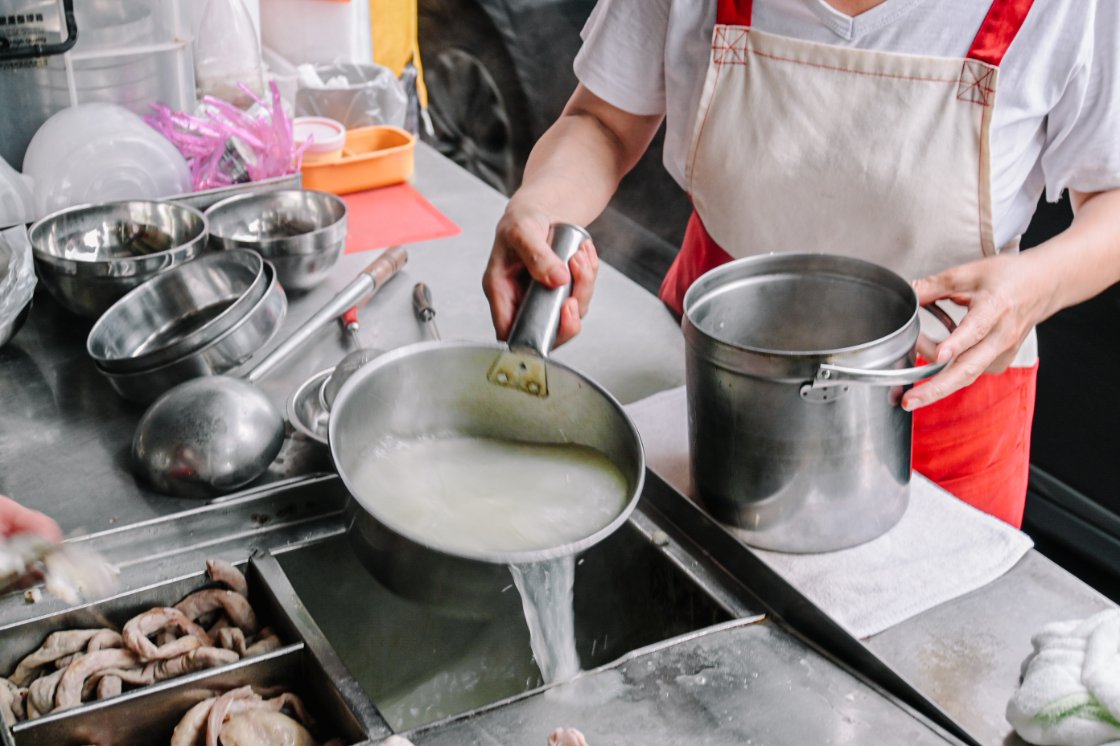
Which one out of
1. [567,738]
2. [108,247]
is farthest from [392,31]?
Result: [567,738]

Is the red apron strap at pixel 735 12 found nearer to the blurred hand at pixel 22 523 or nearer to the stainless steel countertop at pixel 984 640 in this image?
the stainless steel countertop at pixel 984 640

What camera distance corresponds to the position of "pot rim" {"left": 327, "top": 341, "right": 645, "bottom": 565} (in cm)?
94

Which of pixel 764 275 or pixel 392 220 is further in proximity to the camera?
pixel 392 220

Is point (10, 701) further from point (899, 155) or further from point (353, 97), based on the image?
point (353, 97)

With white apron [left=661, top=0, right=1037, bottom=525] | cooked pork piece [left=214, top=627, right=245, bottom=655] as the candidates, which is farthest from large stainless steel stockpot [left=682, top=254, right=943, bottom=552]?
cooked pork piece [left=214, top=627, right=245, bottom=655]

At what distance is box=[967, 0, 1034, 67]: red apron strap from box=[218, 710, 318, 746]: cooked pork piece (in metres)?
1.17

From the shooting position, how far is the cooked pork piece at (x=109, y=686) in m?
1.08

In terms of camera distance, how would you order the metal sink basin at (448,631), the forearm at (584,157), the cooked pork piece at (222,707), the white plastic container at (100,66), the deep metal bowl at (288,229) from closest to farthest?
1. the cooked pork piece at (222,707)
2. the metal sink basin at (448,631)
3. the forearm at (584,157)
4. the deep metal bowl at (288,229)
5. the white plastic container at (100,66)

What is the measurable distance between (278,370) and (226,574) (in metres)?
0.51

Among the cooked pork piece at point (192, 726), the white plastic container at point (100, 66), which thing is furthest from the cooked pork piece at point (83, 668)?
the white plastic container at point (100, 66)

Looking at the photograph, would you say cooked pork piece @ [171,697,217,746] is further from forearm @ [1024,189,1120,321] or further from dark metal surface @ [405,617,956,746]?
forearm @ [1024,189,1120,321]

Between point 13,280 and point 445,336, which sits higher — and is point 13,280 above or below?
above

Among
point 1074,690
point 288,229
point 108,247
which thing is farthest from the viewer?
point 288,229

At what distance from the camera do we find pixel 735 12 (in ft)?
4.95
